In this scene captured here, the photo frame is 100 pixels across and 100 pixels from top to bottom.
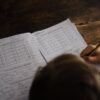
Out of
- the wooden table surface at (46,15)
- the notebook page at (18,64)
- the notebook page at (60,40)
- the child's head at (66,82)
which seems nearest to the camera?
the child's head at (66,82)

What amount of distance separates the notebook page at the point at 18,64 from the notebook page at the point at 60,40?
35 mm

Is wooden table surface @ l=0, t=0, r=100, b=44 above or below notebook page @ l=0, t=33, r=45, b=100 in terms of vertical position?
above

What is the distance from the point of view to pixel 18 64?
1.08m

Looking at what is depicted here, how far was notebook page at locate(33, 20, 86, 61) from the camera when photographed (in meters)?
1.12

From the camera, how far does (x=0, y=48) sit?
1117 millimetres

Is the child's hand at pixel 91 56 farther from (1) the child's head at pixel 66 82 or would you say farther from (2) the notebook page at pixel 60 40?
(1) the child's head at pixel 66 82

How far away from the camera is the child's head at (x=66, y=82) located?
622 mm

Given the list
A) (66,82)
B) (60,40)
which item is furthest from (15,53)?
(66,82)

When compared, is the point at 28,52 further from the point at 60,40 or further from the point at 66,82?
the point at 66,82

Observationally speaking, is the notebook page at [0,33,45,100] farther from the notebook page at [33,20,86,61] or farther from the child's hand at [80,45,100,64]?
the child's hand at [80,45,100,64]

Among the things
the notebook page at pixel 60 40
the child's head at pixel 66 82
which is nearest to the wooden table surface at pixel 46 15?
the notebook page at pixel 60 40

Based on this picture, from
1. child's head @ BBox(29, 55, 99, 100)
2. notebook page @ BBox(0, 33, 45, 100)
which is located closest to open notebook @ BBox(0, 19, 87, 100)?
notebook page @ BBox(0, 33, 45, 100)

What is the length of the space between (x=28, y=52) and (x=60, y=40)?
138 mm

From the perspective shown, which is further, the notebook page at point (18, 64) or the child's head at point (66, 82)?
the notebook page at point (18, 64)
